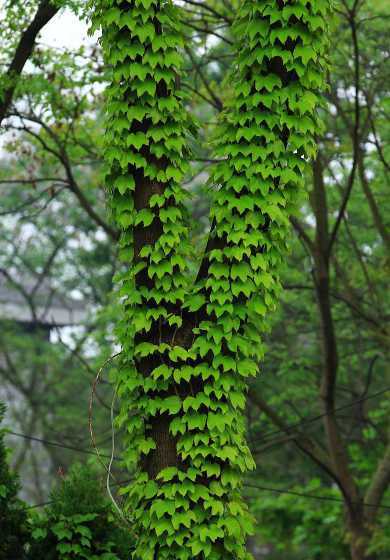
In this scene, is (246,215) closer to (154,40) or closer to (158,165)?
(158,165)

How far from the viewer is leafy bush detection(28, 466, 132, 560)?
820cm

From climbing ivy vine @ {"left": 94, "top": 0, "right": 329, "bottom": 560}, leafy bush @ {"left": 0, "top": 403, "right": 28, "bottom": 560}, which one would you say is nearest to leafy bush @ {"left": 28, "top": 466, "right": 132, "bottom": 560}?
leafy bush @ {"left": 0, "top": 403, "right": 28, "bottom": 560}

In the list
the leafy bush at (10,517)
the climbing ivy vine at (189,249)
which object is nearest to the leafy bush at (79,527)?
the leafy bush at (10,517)

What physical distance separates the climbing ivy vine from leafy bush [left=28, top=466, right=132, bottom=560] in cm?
124

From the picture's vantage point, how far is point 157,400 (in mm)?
7078

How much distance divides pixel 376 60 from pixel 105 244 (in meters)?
14.3

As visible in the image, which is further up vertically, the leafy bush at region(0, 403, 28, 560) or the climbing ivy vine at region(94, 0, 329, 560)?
the climbing ivy vine at region(94, 0, 329, 560)

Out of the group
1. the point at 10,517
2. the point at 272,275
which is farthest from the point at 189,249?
the point at 10,517

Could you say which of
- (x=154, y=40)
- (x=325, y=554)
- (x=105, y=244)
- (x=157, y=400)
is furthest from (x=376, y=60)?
(x=105, y=244)

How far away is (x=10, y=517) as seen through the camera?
330 inches

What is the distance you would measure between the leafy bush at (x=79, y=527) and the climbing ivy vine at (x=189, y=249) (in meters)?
1.24

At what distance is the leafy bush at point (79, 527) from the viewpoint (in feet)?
26.9

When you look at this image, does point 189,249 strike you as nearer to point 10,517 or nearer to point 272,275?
point 272,275

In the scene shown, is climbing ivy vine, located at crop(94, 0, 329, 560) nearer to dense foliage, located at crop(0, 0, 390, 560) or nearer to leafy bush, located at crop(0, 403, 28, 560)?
dense foliage, located at crop(0, 0, 390, 560)
